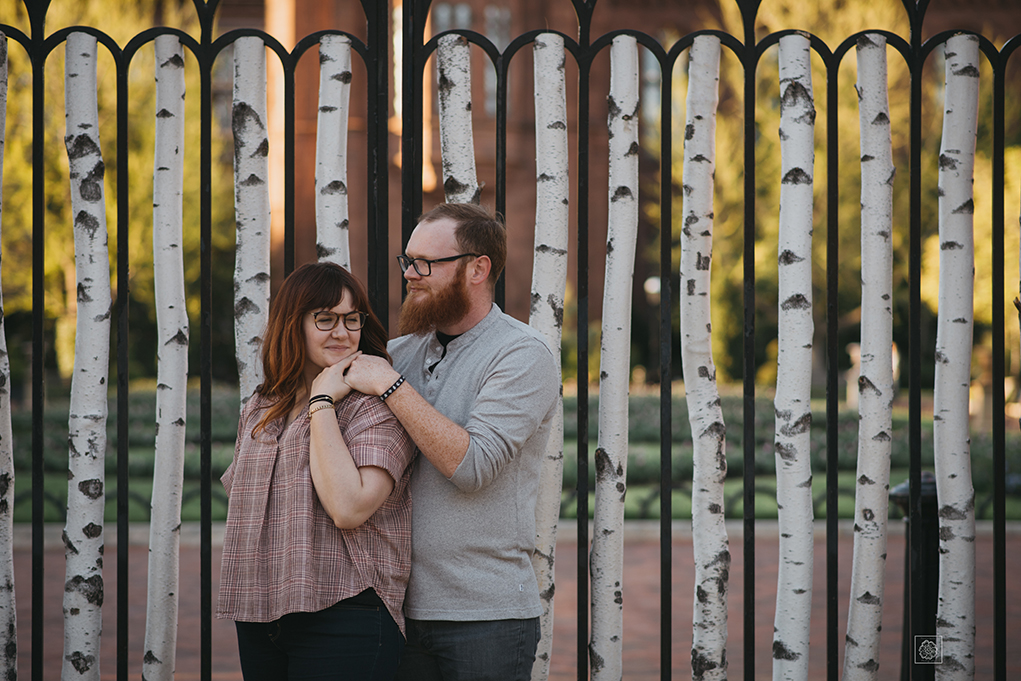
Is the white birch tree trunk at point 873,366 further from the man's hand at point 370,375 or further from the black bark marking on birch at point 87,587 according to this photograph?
the black bark marking on birch at point 87,587

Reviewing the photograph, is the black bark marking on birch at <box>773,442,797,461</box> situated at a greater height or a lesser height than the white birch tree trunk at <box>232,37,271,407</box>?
lesser

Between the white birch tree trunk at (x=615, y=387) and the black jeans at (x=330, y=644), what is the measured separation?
110 centimetres

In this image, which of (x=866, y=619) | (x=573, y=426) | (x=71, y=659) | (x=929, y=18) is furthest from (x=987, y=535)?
(x=929, y=18)

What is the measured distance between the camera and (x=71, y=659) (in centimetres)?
323

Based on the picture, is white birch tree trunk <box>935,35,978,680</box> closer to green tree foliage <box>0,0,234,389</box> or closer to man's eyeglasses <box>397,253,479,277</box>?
man's eyeglasses <box>397,253,479,277</box>

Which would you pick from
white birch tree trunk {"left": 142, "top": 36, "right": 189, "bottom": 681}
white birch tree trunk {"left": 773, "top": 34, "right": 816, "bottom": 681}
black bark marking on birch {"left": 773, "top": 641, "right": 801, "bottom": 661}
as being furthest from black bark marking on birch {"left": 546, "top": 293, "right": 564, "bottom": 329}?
black bark marking on birch {"left": 773, "top": 641, "right": 801, "bottom": 661}

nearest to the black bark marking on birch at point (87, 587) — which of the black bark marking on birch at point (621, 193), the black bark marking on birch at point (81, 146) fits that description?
the black bark marking on birch at point (81, 146)

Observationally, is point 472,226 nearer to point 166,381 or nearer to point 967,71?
point 166,381

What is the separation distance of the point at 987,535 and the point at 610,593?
6.59 metres

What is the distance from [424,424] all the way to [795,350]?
155 centimetres

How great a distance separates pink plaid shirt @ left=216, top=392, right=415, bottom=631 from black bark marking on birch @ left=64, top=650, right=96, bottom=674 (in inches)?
48.2

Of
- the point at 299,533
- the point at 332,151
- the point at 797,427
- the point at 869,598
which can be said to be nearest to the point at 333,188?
the point at 332,151

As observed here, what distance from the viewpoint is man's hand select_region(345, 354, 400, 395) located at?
7.63 feet

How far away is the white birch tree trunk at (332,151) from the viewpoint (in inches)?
127
